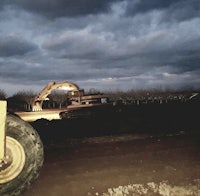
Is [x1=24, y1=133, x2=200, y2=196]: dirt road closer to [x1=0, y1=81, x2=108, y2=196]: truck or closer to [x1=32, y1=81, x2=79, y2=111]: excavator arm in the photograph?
[x1=0, y1=81, x2=108, y2=196]: truck

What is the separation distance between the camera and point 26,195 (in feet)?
13.6

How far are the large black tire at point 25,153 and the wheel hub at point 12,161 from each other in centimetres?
3

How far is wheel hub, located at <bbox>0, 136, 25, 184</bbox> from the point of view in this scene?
11.7 ft

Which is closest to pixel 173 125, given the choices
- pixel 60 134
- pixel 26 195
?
pixel 60 134

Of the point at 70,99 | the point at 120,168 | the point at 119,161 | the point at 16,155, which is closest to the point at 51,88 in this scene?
the point at 70,99

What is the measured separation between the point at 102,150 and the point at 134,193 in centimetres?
231

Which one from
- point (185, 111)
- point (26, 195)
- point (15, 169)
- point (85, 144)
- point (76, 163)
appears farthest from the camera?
point (185, 111)

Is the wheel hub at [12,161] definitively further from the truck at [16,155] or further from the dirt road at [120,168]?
the dirt road at [120,168]

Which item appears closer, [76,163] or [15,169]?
[15,169]

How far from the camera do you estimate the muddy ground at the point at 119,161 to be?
14.7 ft

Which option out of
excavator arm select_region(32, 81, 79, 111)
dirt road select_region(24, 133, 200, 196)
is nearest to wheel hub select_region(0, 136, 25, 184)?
dirt road select_region(24, 133, 200, 196)

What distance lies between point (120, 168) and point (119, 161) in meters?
0.42

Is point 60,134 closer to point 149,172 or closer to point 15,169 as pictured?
point 149,172

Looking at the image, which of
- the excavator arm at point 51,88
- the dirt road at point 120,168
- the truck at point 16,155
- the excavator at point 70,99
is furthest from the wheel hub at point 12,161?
the excavator arm at point 51,88
